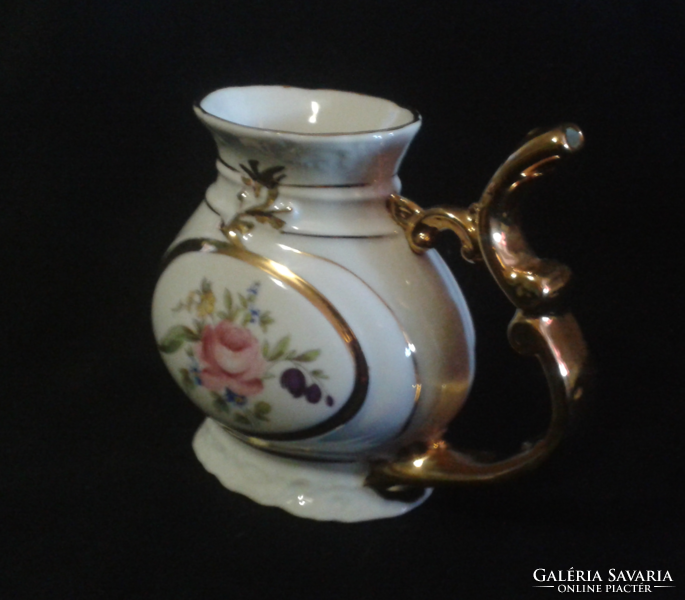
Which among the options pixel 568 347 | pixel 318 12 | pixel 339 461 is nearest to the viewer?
pixel 568 347

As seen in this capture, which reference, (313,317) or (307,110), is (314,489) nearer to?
(313,317)

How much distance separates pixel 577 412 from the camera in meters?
0.61

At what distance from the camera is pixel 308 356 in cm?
61

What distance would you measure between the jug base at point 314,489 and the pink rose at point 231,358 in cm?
12

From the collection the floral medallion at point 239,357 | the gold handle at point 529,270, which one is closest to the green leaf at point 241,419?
the floral medallion at point 239,357

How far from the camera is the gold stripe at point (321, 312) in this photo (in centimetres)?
61

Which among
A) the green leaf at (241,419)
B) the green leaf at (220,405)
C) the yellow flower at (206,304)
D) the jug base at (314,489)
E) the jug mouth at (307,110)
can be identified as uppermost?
the jug mouth at (307,110)

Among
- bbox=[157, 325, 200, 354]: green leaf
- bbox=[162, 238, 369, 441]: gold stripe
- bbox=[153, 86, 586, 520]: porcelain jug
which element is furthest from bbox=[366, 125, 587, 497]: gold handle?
bbox=[157, 325, 200, 354]: green leaf

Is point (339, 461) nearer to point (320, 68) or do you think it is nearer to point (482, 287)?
point (482, 287)

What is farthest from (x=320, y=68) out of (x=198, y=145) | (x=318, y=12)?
(x=198, y=145)

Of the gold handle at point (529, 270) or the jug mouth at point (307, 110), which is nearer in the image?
the gold handle at point (529, 270)

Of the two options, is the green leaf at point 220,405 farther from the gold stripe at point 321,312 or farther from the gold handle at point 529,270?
the gold handle at point 529,270

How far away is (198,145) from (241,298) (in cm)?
48

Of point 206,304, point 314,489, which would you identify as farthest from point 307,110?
point 314,489
